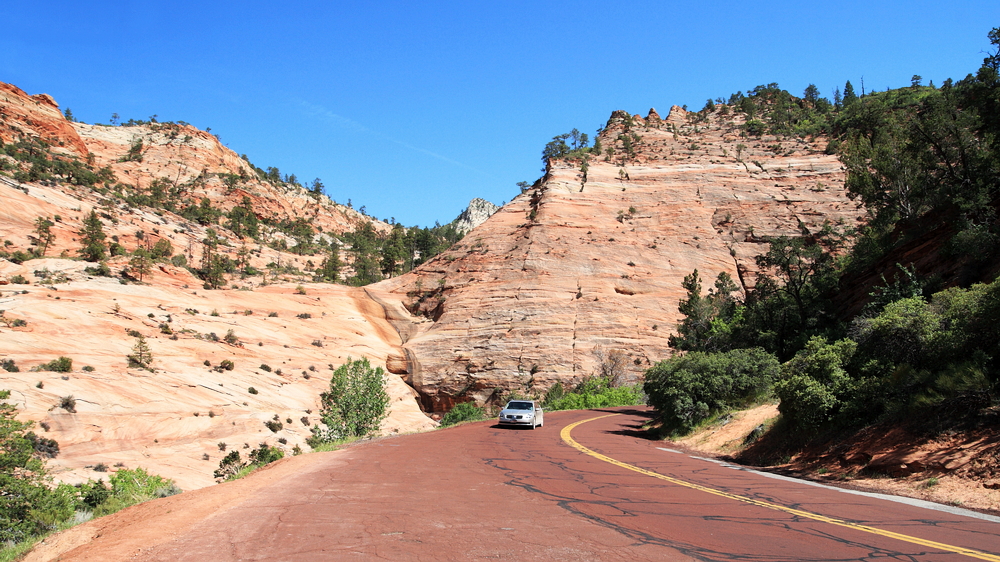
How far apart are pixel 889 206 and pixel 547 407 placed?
26749 millimetres

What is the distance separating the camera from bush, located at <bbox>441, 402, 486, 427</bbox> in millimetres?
39219

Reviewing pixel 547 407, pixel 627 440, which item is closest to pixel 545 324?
pixel 547 407

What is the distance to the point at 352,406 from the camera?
31141mm

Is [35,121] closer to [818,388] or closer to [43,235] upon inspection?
[43,235]

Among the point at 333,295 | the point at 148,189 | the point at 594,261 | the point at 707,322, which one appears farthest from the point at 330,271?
the point at 707,322

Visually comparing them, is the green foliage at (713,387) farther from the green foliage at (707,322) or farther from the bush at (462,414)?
the bush at (462,414)

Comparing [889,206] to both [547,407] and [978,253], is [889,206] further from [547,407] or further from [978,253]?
[547,407]

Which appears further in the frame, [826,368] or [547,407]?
[547,407]

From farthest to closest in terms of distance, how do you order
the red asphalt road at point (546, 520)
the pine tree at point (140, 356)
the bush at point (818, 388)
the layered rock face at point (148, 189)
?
the layered rock face at point (148, 189) → the pine tree at point (140, 356) → the bush at point (818, 388) → the red asphalt road at point (546, 520)

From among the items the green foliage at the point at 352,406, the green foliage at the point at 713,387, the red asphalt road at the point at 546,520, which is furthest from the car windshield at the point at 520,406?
the red asphalt road at the point at 546,520

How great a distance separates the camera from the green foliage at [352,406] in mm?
30438

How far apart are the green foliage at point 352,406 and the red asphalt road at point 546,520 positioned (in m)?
19.4

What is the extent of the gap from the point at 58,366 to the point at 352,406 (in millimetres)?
16240

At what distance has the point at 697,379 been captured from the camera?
21828 mm
